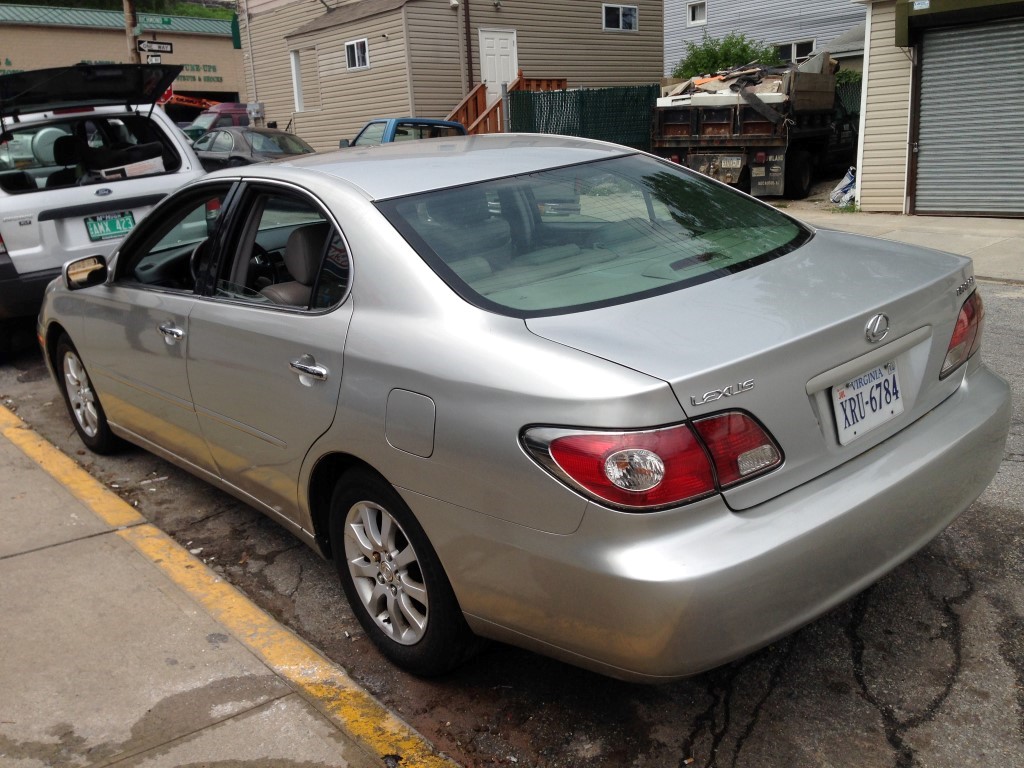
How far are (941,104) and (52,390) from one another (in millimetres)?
11726

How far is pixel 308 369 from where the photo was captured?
10.3 ft

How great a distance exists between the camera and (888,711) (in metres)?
2.83

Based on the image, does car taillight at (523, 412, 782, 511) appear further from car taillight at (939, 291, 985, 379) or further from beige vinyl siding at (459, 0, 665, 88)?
beige vinyl siding at (459, 0, 665, 88)

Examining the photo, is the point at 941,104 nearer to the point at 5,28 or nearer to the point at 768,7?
the point at 768,7

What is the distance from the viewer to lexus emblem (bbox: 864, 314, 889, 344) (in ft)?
8.81

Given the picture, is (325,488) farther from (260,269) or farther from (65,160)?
(65,160)

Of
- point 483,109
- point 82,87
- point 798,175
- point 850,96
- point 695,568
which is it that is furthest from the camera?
point 483,109

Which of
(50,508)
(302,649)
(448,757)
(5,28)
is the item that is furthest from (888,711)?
(5,28)

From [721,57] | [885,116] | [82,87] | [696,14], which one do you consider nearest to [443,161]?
[82,87]

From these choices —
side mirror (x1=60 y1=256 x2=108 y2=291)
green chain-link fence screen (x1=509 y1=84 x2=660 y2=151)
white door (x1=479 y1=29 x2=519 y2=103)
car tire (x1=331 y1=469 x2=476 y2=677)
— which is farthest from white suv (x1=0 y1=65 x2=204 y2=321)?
white door (x1=479 y1=29 x2=519 y2=103)

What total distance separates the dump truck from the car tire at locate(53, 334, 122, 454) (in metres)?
12.3

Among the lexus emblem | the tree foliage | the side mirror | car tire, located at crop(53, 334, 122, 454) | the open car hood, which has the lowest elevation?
car tire, located at crop(53, 334, 122, 454)

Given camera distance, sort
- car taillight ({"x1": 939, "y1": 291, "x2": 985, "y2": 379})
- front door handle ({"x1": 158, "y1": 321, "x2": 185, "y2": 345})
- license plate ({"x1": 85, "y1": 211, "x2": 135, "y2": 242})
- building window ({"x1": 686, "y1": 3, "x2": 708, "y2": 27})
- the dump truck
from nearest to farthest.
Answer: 1. car taillight ({"x1": 939, "y1": 291, "x2": 985, "y2": 379})
2. front door handle ({"x1": 158, "y1": 321, "x2": 185, "y2": 345})
3. license plate ({"x1": 85, "y1": 211, "x2": 135, "y2": 242})
4. the dump truck
5. building window ({"x1": 686, "y1": 3, "x2": 708, "y2": 27})

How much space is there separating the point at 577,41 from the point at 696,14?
759 cm
